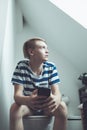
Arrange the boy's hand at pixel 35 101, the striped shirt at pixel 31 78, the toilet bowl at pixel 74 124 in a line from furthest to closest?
1. the toilet bowl at pixel 74 124
2. the striped shirt at pixel 31 78
3. the boy's hand at pixel 35 101

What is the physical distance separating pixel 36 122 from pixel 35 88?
0.21m

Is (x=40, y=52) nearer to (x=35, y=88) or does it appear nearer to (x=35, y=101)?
(x=35, y=88)

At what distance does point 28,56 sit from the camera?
134cm

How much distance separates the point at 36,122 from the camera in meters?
1.10

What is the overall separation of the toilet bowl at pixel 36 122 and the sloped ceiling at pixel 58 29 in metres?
0.87

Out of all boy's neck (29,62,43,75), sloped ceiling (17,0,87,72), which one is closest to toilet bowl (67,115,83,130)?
sloped ceiling (17,0,87,72)

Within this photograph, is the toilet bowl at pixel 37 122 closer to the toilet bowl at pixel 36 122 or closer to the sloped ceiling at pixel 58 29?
the toilet bowl at pixel 36 122

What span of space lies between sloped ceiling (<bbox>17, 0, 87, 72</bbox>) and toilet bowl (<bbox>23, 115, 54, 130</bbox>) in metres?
0.87

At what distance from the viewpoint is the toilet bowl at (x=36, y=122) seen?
1.10m

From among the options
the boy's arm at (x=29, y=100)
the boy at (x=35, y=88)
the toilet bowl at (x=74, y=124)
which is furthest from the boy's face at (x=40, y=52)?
the toilet bowl at (x=74, y=124)

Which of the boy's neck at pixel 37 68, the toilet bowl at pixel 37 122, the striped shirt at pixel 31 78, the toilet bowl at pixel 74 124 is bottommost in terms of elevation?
the toilet bowl at pixel 74 124

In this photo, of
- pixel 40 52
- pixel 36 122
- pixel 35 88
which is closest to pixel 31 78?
pixel 35 88

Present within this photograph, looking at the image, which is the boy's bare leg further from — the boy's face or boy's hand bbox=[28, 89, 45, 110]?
the boy's face

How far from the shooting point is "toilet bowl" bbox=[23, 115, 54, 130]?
3.61 ft
